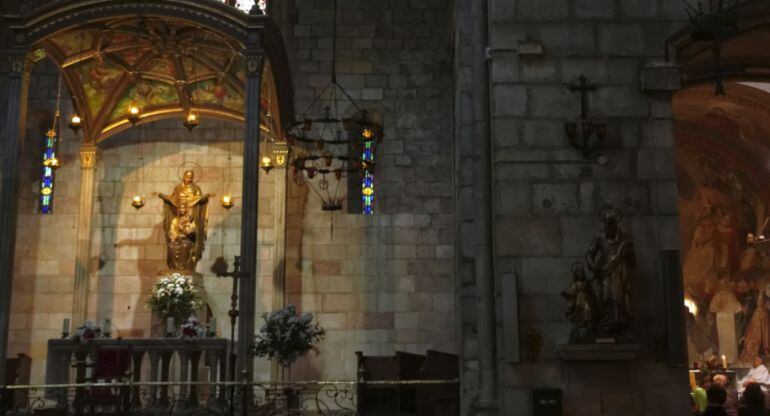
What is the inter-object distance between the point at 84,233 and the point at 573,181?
1096cm

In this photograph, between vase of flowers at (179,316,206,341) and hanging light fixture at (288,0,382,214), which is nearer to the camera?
vase of flowers at (179,316,206,341)

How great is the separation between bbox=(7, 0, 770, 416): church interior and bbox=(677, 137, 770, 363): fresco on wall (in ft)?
0.17

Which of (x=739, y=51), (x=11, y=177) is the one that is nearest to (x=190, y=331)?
(x=11, y=177)

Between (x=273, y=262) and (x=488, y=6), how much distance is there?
8174 millimetres

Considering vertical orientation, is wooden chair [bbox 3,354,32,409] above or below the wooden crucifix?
below

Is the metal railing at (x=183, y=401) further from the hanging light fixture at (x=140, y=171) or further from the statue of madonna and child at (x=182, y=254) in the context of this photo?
the hanging light fixture at (x=140, y=171)

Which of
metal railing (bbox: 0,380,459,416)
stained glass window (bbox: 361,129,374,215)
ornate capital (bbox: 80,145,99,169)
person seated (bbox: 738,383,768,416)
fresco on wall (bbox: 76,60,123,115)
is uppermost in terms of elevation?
fresco on wall (bbox: 76,60,123,115)

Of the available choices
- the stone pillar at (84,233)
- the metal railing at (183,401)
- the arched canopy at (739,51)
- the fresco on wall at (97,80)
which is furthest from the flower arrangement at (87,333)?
the arched canopy at (739,51)

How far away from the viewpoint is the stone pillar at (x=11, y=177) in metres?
12.4

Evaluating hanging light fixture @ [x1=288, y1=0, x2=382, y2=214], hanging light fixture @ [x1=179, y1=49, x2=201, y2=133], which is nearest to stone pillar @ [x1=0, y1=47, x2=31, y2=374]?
hanging light fixture @ [x1=179, y1=49, x2=201, y2=133]

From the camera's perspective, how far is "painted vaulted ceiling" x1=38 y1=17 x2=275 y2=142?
1464 cm

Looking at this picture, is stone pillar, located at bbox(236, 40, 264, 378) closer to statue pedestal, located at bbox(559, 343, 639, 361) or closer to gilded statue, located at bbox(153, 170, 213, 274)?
gilded statue, located at bbox(153, 170, 213, 274)

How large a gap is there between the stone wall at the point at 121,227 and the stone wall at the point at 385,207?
1.11 meters

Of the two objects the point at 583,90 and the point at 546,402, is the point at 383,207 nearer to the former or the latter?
the point at 583,90
